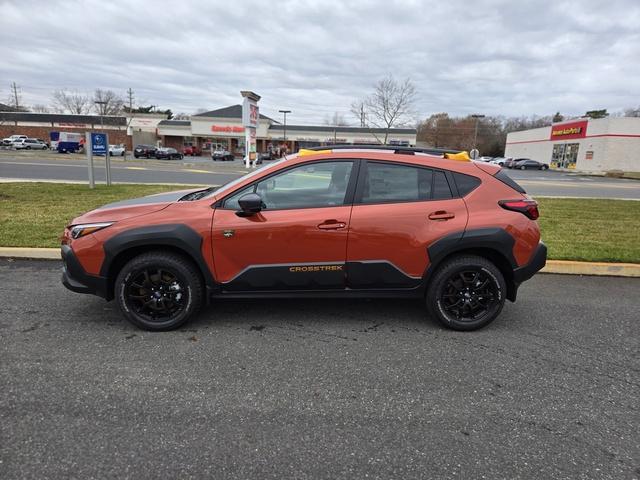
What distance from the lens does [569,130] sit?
49938 mm

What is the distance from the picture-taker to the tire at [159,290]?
377 centimetres

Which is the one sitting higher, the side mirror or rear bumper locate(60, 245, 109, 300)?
the side mirror

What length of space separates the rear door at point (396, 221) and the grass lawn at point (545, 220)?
3.28 meters

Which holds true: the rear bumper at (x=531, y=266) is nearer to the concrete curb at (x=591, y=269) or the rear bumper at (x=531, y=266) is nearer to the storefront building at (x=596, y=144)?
the concrete curb at (x=591, y=269)

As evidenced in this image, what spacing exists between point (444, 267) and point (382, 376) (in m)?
1.26

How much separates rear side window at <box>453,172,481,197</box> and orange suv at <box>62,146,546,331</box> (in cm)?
1

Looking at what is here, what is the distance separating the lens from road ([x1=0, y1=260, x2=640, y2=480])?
2334 mm

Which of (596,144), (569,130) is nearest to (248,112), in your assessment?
(596,144)

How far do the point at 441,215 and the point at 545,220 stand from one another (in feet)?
22.0

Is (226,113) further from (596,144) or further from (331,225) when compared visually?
(331,225)

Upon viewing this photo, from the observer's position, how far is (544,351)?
3.68 metres

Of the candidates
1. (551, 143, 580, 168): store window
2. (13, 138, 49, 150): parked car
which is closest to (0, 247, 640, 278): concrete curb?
(551, 143, 580, 168): store window

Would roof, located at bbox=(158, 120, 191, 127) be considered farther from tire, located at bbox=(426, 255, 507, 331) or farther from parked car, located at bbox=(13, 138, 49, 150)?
tire, located at bbox=(426, 255, 507, 331)

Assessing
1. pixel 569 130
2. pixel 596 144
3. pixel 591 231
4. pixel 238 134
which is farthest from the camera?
pixel 238 134
